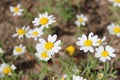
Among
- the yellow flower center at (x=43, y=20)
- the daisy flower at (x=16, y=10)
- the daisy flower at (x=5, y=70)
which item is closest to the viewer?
the yellow flower center at (x=43, y=20)

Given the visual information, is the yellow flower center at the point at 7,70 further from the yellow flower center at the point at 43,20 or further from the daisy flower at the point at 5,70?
the yellow flower center at the point at 43,20

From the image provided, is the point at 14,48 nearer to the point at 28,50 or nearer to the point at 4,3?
the point at 28,50

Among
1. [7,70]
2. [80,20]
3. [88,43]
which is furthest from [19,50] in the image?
[88,43]

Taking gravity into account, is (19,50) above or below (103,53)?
above

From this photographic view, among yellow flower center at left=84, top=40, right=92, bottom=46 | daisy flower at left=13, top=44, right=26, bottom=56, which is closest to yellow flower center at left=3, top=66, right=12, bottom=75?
daisy flower at left=13, top=44, right=26, bottom=56

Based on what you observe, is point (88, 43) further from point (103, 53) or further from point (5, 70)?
point (5, 70)

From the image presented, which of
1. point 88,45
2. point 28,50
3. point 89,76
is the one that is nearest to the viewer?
point 88,45

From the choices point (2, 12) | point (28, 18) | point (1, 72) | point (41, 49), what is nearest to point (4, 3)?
point (2, 12)

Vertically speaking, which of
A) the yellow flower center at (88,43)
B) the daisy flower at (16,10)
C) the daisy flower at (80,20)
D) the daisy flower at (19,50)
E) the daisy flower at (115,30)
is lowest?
the yellow flower center at (88,43)

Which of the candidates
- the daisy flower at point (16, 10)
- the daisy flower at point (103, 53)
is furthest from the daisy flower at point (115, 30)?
the daisy flower at point (16, 10)

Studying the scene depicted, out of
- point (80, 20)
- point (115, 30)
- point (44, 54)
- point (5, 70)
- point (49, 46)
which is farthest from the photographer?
point (80, 20)

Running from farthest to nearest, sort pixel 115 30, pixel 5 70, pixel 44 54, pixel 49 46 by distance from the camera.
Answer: pixel 115 30, pixel 5 70, pixel 44 54, pixel 49 46
